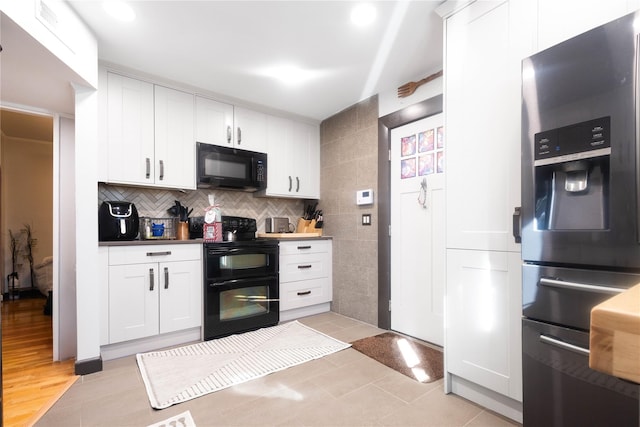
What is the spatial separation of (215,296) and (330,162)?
6.57 ft

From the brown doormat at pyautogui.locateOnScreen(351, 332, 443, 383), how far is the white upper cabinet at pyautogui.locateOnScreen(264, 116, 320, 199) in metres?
1.84

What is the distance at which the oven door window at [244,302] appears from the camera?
2768 mm

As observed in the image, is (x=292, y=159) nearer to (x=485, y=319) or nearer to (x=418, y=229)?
(x=418, y=229)

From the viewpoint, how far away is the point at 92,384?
195 cm

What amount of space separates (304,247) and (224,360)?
143 centimetres

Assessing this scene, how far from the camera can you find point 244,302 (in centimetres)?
291

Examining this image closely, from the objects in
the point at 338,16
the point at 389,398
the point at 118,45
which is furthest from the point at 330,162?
the point at 389,398

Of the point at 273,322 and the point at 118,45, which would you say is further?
the point at 273,322

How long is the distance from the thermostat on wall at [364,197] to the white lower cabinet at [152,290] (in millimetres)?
1678

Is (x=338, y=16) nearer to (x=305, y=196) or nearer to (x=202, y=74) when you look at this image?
(x=202, y=74)

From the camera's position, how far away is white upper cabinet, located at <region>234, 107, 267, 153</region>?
3.18 metres

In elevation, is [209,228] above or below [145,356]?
above

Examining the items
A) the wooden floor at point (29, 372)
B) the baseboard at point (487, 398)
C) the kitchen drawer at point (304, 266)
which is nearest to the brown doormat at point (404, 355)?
the baseboard at point (487, 398)

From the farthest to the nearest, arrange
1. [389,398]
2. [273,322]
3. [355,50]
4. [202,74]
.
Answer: [273,322] < [202,74] < [355,50] < [389,398]
